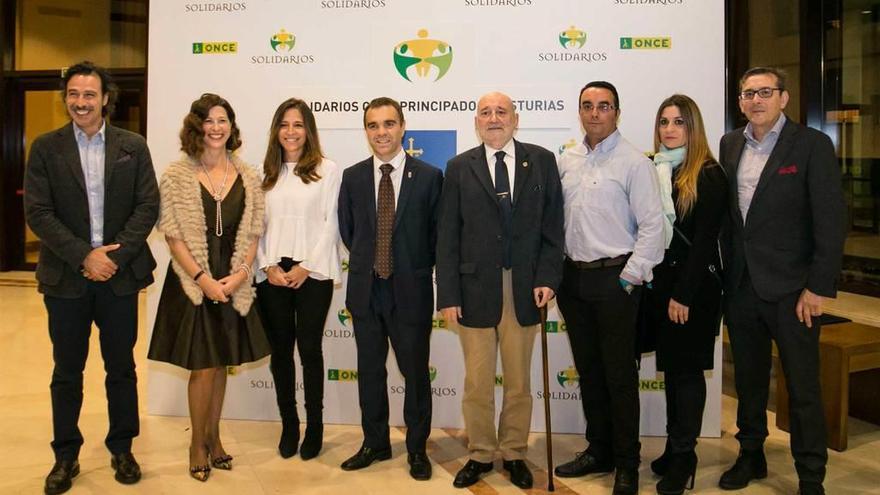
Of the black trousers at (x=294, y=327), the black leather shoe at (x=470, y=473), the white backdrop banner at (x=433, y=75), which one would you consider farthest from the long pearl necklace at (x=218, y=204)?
the black leather shoe at (x=470, y=473)

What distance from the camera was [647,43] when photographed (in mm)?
3885

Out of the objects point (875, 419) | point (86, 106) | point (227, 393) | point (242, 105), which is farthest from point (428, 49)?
point (875, 419)

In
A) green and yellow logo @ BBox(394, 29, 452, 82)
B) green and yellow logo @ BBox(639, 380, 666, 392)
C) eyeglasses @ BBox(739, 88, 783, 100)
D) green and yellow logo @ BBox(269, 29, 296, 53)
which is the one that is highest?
green and yellow logo @ BBox(269, 29, 296, 53)

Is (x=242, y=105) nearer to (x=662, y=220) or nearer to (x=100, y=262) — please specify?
(x=100, y=262)

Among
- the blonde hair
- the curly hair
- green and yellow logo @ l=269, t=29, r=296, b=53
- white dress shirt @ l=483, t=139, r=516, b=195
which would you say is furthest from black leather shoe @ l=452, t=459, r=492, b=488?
green and yellow logo @ l=269, t=29, r=296, b=53

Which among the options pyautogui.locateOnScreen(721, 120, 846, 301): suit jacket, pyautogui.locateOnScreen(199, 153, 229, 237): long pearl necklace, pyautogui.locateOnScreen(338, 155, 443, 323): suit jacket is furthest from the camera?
pyautogui.locateOnScreen(338, 155, 443, 323): suit jacket

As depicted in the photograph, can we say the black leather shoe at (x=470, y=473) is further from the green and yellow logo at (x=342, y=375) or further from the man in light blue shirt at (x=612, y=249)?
the green and yellow logo at (x=342, y=375)

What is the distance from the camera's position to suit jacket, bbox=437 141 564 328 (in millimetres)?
3090

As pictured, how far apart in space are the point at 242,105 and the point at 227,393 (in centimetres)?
167

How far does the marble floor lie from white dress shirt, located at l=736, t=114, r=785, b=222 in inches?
51.1

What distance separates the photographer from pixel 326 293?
3.45 meters

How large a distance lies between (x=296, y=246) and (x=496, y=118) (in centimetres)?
108

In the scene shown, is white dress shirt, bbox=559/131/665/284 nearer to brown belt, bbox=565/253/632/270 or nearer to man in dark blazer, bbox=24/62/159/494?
brown belt, bbox=565/253/632/270

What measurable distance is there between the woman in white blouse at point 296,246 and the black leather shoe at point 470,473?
80 centimetres
